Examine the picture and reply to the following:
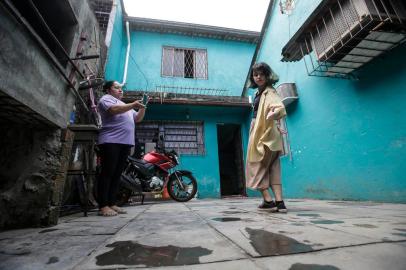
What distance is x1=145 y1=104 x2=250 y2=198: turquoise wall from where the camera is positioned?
6539mm

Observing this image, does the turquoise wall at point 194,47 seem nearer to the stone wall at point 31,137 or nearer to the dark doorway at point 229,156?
the dark doorway at point 229,156

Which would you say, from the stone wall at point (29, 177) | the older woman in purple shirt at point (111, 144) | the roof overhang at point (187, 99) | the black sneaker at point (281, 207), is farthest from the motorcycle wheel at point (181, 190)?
the stone wall at point (29, 177)

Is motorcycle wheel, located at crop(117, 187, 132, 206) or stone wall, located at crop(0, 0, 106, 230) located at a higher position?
stone wall, located at crop(0, 0, 106, 230)

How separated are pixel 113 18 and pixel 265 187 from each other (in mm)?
6021

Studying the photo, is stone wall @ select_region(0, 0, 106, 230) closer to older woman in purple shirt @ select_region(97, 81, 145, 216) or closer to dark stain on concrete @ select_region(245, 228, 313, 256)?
older woman in purple shirt @ select_region(97, 81, 145, 216)

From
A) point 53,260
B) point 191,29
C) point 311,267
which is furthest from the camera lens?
point 191,29

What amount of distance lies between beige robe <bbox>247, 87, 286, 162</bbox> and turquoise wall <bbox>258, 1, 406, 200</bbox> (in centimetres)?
168

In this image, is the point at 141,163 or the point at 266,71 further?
the point at 141,163

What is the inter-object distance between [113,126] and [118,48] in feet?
17.7

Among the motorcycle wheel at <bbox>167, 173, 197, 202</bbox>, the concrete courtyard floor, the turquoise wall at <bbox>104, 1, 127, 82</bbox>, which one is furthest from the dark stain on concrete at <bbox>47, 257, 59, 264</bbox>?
the turquoise wall at <bbox>104, 1, 127, 82</bbox>

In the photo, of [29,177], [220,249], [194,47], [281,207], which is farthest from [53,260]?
[194,47]

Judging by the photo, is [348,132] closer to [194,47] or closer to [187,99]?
[187,99]

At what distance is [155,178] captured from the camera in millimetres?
4277

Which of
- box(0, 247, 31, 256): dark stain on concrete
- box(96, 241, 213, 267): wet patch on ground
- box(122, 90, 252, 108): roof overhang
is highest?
box(122, 90, 252, 108): roof overhang
